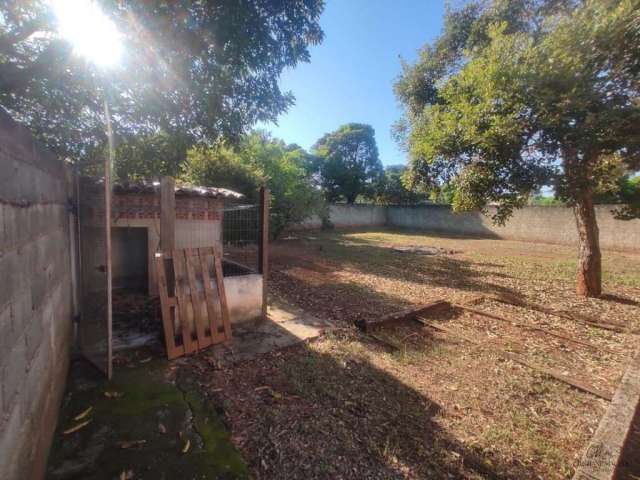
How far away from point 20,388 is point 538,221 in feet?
66.1

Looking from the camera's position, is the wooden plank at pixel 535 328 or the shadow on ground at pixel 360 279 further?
the shadow on ground at pixel 360 279

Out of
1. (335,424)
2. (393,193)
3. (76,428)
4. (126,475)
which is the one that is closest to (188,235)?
(76,428)

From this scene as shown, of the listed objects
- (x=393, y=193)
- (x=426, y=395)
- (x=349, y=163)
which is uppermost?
(x=349, y=163)

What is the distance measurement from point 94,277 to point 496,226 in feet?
66.7

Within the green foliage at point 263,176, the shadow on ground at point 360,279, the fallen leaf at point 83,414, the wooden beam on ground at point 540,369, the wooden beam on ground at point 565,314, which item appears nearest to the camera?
the fallen leaf at point 83,414

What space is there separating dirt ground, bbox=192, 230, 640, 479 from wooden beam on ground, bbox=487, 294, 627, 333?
0.14m

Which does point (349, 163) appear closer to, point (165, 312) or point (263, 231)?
point (263, 231)

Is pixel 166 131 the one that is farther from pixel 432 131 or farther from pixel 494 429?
pixel 494 429

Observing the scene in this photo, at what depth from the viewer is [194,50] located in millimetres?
4516

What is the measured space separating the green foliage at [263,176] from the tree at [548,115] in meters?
6.50

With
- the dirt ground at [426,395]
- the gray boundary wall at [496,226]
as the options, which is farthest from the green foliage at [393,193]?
the dirt ground at [426,395]

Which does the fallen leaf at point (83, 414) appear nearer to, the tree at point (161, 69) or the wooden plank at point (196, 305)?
the wooden plank at point (196, 305)

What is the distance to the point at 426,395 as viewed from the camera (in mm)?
2768

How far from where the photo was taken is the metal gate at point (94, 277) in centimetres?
291
